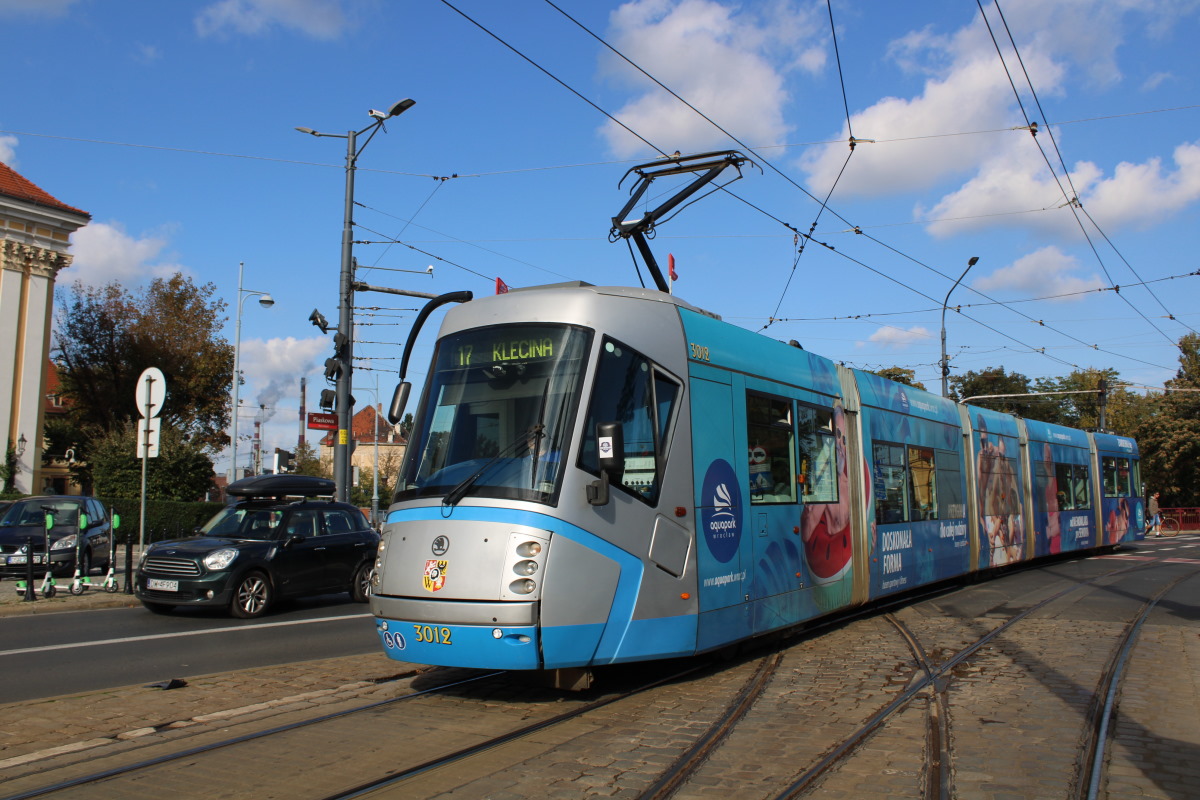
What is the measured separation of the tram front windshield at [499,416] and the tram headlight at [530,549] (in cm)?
31

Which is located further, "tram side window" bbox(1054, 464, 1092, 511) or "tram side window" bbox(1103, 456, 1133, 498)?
"tram side window" bbox(1103, 456, 1133, 498)

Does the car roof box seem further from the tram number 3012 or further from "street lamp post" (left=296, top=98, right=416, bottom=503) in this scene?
the tram number 3012

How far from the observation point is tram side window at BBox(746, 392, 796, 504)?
9.00 m

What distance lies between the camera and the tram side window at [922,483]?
1319cm

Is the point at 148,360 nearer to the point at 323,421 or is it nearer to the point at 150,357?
the point at 150,357

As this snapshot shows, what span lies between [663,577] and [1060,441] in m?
16.5

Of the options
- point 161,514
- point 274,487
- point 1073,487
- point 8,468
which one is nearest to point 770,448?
point 274,487

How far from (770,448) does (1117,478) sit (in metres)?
19.4

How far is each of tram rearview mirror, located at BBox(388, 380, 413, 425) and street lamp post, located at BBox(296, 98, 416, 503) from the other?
→ 40.1 feet

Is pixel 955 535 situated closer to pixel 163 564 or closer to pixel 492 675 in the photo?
pixel 492 675

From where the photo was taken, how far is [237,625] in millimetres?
12203

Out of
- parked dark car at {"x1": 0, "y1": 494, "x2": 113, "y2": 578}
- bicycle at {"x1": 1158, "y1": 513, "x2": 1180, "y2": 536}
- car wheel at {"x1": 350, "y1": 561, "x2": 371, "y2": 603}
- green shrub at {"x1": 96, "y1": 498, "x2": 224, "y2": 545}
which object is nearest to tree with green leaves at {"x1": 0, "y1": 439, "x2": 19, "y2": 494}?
green shrub at {"x1": 96, "y1": 498, "x2": 224, "y2": 545}

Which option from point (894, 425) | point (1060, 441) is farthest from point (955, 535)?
point (1060, 441)

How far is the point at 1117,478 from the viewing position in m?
24.8
